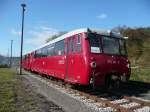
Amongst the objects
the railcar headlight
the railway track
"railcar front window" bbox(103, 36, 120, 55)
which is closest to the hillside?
"railcar front window" bbox(103, 36, 120, 55)

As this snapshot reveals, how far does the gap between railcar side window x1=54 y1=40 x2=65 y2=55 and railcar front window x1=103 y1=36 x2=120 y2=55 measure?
3.46 meters

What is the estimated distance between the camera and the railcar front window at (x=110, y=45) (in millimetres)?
15719

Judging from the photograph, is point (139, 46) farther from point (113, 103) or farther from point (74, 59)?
point (113, 103)

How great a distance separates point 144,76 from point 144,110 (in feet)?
47.3

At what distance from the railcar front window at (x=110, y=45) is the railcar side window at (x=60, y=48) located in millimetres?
3464

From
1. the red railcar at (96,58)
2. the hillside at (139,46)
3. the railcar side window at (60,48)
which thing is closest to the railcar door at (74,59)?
the red railcar at (96,58)

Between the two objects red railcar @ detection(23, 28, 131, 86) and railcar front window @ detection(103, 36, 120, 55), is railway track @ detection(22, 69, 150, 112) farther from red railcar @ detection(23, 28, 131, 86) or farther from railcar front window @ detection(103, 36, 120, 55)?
railcar front window @ detection(103, 36, 120, 55)

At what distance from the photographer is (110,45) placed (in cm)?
1598

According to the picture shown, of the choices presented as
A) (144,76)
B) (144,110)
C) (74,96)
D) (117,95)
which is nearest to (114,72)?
(117,95)

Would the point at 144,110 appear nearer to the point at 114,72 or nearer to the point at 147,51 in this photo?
the point at 114,72

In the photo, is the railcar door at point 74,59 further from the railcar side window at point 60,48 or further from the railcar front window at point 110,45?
the railcar side window at point 60,48

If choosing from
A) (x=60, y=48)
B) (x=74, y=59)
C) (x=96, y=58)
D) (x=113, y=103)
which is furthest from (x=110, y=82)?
(x=60, y=48)

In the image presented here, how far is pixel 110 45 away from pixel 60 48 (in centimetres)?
448

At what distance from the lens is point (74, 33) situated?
16.5m
